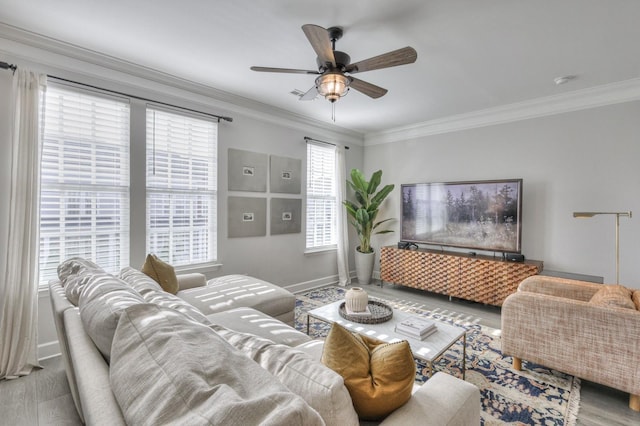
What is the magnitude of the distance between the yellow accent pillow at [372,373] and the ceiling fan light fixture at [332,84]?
1.82 m

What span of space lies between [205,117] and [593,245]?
15.3 ft

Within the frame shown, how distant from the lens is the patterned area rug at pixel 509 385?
1.87 metres

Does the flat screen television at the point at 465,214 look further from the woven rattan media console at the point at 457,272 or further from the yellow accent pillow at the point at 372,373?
the yellow accent pillow at the point at 372,373

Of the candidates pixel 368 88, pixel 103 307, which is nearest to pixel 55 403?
pixel 103 307

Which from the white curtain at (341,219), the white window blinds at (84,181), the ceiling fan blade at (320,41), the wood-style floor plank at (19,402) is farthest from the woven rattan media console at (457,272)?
the wood-style floor plank at (19,402)

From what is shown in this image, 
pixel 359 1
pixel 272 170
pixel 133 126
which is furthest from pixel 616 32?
pixel 133 126

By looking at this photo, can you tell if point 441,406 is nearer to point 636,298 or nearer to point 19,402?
point 636,298

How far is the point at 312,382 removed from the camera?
2.84ft

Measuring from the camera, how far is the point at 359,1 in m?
2.00

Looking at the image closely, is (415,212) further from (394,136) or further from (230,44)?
(230,44)

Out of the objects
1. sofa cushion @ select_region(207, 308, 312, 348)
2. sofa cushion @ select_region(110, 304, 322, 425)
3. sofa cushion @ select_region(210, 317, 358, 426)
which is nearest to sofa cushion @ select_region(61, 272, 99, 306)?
sofa cushion @ select_region(207, 308, 312, 348)

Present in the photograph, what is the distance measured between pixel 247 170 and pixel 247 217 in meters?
0.61

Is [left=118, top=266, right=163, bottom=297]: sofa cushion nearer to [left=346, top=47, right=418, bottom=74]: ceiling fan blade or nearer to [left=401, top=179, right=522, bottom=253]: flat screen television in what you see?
[left=346, top=47, right=418, bottom=74]: ceiling fan blade

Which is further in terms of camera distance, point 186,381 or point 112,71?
point 112,71
